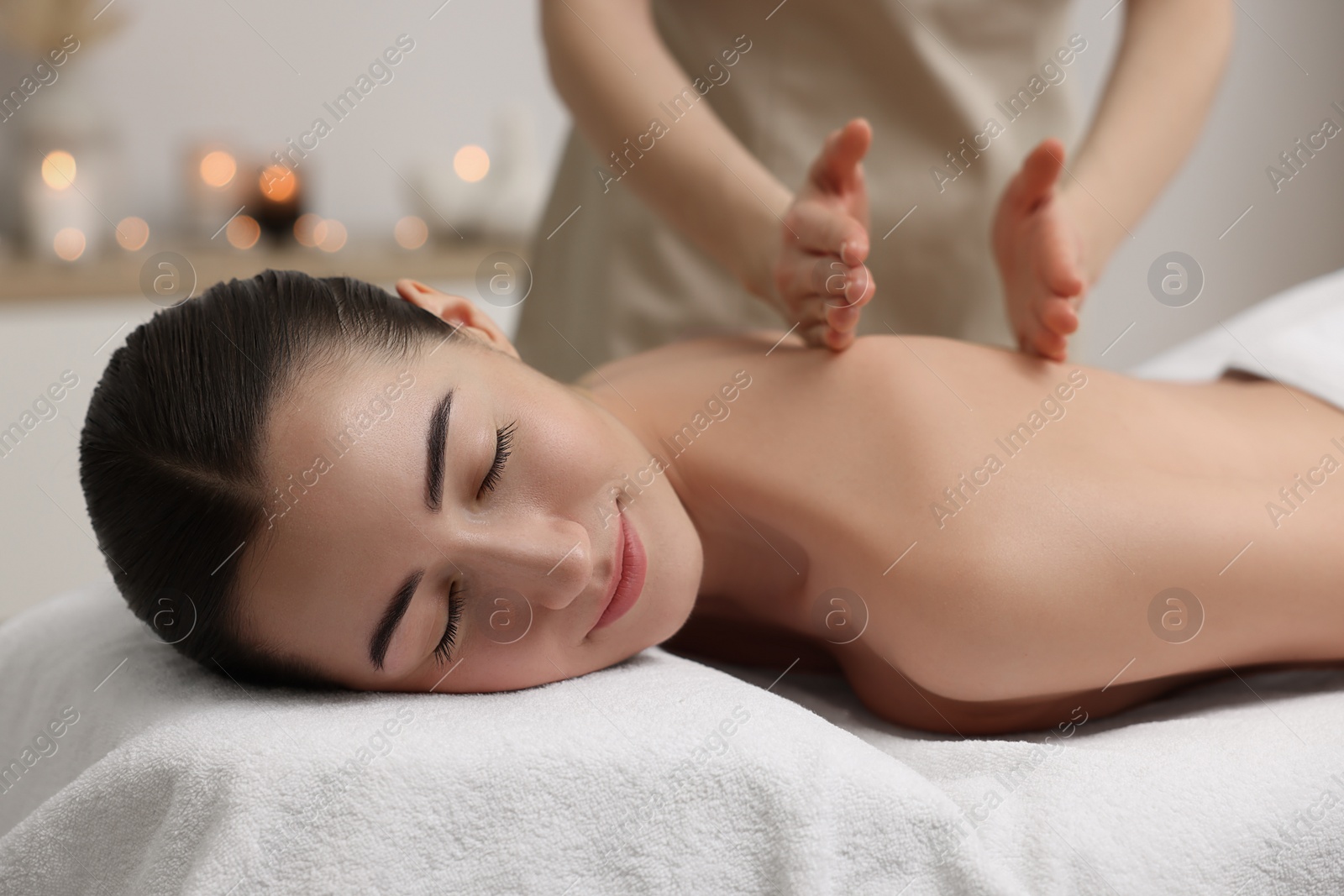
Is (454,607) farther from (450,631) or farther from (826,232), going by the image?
(826,232)

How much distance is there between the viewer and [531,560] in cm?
75

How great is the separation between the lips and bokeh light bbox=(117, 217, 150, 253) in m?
2.29

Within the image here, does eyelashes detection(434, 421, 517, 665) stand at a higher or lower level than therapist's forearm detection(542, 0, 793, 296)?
lower

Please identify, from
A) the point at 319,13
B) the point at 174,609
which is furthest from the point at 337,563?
the point at 319,13

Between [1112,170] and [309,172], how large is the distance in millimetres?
2411

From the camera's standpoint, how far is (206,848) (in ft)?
1.95

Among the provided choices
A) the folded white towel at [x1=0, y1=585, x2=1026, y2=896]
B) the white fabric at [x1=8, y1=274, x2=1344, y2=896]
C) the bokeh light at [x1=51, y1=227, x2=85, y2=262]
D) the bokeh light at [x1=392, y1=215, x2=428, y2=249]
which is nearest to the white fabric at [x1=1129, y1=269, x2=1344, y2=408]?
the white fabric at [x1=8, y1=274, x2=1344, y2=896]

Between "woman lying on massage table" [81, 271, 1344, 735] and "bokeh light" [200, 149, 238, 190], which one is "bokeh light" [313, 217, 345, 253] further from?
"woman lying on massage table" [81, 271, 1344, 735]

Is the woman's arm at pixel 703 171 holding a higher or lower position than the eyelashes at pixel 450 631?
higher

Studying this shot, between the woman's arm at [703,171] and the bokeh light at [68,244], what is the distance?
1833 millimetres

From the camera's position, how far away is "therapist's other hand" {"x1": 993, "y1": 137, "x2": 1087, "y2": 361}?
92cm

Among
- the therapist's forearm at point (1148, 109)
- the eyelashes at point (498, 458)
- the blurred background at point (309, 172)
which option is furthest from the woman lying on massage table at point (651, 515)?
the blurred background at point (309, 172)

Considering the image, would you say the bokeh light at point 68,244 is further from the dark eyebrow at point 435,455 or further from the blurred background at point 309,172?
the dark eyebrow at point 435,455

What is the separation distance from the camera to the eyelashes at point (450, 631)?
2.55 feet
